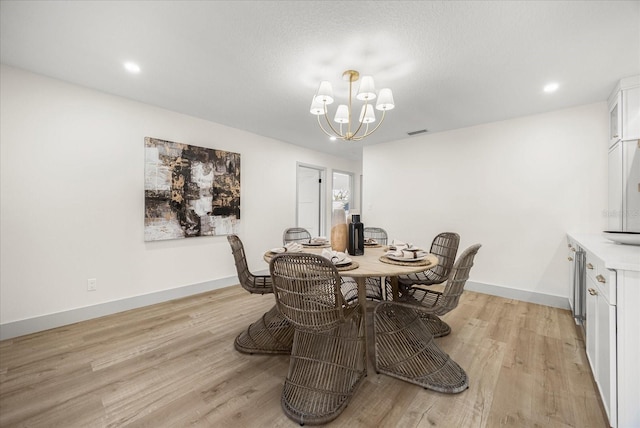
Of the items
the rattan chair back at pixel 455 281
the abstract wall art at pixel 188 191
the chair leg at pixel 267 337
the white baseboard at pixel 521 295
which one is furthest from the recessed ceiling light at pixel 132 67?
the white baseboard at pixel 521 295

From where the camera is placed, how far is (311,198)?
18.7 feet

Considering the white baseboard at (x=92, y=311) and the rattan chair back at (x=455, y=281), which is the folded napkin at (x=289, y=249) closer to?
the rattan chair back at (x=455, y=281)

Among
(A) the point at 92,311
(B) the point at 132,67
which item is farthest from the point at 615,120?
(A) the point at 92,311

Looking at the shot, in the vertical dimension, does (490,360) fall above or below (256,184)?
below

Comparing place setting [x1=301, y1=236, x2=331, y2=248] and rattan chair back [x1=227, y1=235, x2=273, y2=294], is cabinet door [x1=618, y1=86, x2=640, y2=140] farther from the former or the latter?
rattan chair back [x1=227, y1=235, x2=273, y2=294]

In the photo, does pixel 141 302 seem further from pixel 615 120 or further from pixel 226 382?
pixel 615 120

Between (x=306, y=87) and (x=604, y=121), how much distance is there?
3.34 meters

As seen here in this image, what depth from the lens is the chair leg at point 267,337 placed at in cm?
215

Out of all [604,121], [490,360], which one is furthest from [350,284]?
[604,121]

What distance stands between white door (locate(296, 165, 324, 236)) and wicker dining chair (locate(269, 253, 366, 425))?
12.5 ft

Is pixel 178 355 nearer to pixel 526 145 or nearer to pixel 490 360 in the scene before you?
pixel 490 360

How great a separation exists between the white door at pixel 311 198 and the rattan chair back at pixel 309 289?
12.8 ft

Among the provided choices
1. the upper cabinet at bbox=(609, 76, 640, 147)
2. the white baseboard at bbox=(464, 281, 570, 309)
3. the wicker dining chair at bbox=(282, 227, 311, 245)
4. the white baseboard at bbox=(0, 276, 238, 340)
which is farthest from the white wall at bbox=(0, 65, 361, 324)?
the upper cabinet at bbox=(609, 76, 640, 147)

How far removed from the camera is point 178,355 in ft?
6.91
